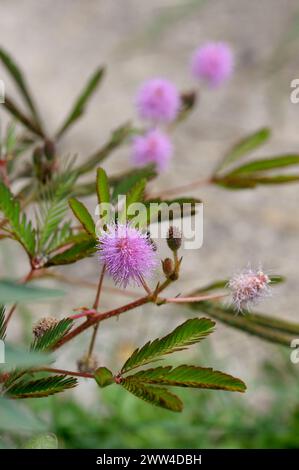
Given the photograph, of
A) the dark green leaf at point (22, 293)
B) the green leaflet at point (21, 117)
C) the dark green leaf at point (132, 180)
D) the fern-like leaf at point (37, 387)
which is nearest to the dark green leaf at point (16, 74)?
the green leaflet at point (21, 117)

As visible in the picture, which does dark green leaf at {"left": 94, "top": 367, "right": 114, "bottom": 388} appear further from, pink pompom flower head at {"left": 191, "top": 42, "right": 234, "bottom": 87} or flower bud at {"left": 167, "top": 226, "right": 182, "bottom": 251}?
pink pompom flower head at {"left": 191, "top": 42, "right": 234, "bottom": 87}

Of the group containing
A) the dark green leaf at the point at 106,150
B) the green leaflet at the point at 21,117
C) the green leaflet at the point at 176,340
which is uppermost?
the green leaflet at the point at 21,117

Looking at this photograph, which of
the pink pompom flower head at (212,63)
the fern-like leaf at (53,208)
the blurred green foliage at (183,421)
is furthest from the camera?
the blurred green foliage at (183,421)

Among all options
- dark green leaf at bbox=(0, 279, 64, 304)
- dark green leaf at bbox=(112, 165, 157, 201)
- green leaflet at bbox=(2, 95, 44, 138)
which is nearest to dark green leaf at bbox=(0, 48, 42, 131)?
green leaflet at bbox=(2, 95, 44, 138)

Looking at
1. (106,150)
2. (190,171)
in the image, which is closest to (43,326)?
(106,150)

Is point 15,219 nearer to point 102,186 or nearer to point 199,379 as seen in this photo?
point 102,186

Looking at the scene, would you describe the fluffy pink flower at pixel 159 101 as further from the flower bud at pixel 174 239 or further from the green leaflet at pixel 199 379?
the green leaflet at pixel 199 379
